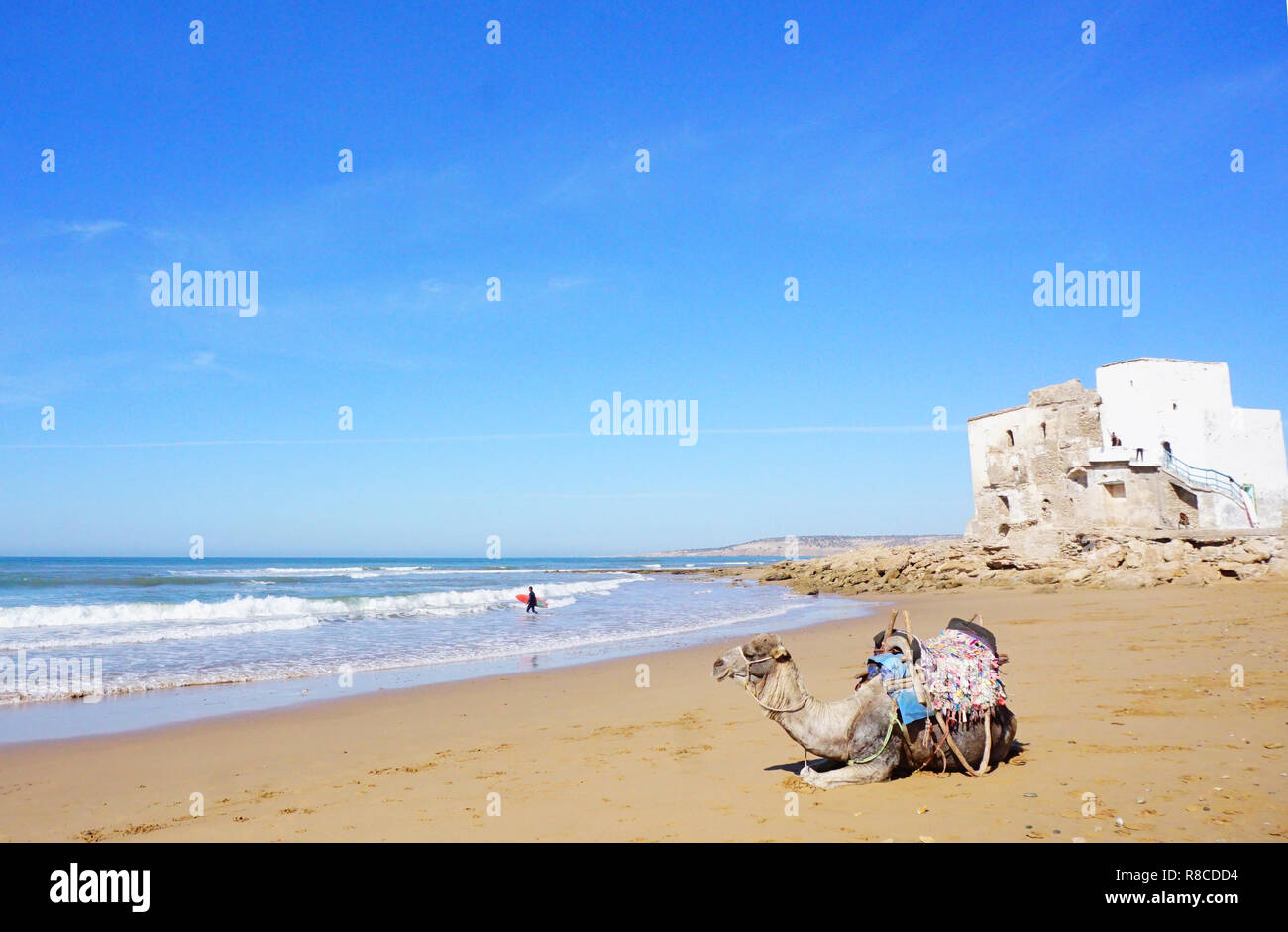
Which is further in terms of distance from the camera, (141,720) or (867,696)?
(141,720)

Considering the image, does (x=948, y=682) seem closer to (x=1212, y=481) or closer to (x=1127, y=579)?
(x=1127, y=579)

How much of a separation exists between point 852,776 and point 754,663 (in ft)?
3.16

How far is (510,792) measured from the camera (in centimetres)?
561

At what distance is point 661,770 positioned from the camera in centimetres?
597

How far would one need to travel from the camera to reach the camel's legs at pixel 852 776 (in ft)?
16.4

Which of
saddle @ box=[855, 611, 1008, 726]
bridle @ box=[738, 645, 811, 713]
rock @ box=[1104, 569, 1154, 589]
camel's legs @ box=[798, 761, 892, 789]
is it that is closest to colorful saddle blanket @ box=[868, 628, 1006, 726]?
saddle @ box=[855, 611, 1008, 726]

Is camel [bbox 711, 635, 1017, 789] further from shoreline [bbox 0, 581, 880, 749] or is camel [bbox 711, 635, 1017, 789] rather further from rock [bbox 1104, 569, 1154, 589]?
rock [bbox 1104, 569, 1154, 589]

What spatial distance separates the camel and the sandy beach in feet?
0.46

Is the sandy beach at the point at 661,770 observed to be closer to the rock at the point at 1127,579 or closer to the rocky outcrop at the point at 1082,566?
the rocky outcrop at the point at 1082,566
